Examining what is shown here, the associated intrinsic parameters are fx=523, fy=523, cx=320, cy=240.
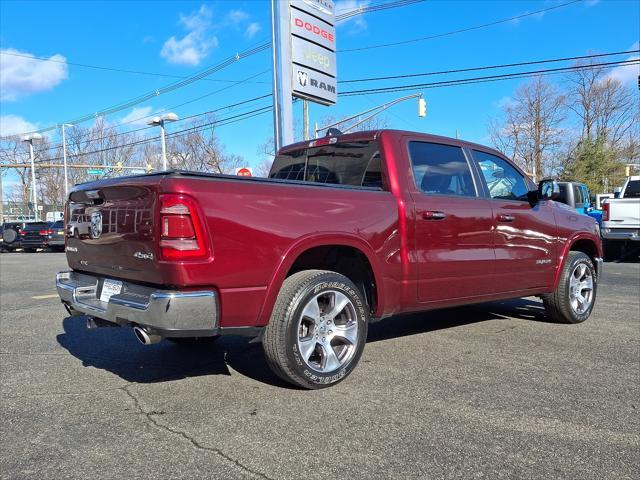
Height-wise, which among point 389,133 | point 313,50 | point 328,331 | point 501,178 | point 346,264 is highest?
point 313,50

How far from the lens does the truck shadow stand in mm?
4203

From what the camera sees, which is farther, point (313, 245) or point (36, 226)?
point (36, 226)

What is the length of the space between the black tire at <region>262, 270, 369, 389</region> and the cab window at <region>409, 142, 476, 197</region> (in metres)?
1.23

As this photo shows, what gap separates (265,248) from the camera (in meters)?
3.34

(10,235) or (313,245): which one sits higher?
(313,245)

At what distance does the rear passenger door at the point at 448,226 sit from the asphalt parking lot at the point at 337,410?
64 centimetres

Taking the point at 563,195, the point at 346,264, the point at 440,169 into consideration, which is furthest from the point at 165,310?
the point at 563,195

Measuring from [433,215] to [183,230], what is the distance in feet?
7.06

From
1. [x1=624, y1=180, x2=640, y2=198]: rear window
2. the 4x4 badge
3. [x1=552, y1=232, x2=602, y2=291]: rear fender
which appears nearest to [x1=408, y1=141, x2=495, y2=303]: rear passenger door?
[x1=552, y1=232, x2=602, y2=291]: rear fender

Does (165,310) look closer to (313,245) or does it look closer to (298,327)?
(298,327)

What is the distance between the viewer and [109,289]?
3.66 metres

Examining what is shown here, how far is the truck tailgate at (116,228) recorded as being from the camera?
10.6ft

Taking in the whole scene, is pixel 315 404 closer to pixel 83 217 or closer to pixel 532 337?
pixel 83 217

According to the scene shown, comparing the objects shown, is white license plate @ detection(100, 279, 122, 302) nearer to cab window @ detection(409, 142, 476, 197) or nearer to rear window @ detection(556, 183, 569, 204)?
cab window @ detection(409, 142, 476, 197)
